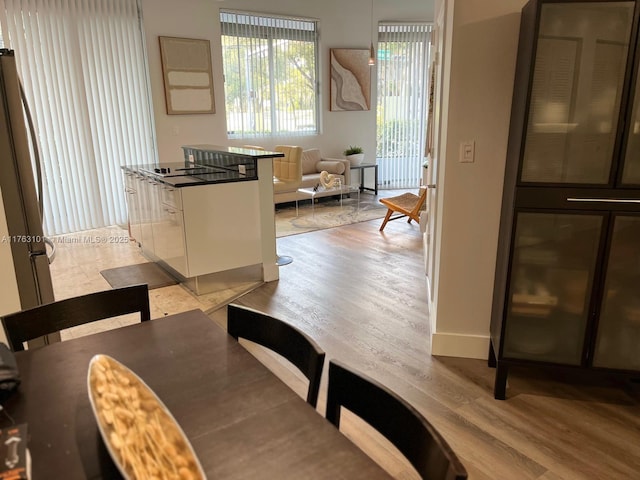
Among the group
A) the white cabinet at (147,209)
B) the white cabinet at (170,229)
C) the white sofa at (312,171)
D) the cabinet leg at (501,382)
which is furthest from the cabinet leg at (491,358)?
the white sofa at (312,171)

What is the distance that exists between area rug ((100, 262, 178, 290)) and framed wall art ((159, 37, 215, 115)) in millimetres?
2438

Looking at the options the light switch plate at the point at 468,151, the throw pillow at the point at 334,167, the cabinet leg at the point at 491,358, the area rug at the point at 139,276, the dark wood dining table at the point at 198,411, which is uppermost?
the light switch plate at the point at 468,151

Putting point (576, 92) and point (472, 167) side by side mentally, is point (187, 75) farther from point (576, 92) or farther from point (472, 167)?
point (576, 92)

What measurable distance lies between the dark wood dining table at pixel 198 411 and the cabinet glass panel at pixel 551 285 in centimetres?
147

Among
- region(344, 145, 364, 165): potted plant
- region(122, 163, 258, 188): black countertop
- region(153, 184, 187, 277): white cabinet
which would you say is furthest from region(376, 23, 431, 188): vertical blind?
region(153, 184, 187, 277): white cabinet

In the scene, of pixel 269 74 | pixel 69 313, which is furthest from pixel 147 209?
pixel 269 74

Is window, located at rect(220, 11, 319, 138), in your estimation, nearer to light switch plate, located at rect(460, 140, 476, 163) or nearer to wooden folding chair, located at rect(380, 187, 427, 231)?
wooden folding chair, located at rect(380, 187, 427, 231)

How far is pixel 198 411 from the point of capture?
1024mm

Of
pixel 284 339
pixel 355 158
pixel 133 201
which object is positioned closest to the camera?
pixel 284 339

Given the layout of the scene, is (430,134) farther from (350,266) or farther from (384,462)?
(384,462)

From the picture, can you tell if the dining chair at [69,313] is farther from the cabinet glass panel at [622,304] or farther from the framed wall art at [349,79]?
the framed wall art at [349,79]

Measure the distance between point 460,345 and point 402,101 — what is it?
6126 mm

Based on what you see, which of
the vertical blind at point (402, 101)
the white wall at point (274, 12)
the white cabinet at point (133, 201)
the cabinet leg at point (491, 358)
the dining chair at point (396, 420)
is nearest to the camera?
the dining chair at point (396, 420)

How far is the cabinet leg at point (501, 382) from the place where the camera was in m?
2.29
